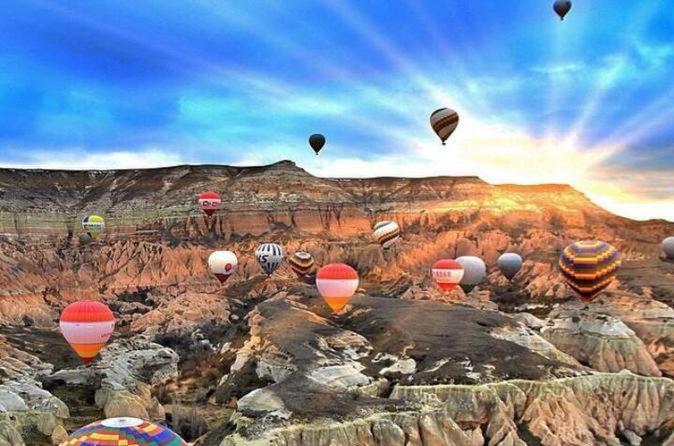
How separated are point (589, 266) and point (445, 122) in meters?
13.5

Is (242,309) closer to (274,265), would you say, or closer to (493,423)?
(274,265)

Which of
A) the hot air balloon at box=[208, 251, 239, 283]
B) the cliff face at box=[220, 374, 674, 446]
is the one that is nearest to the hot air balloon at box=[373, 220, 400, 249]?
the hot air balloon at box=[208, 251, 239, 283]

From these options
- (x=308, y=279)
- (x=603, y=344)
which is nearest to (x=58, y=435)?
(x=603, y=344)

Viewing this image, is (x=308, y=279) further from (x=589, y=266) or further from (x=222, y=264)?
(x=589, y=266)

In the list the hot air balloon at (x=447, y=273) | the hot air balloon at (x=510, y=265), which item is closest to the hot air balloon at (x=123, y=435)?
the hot air balloon at (x=447, y=273)

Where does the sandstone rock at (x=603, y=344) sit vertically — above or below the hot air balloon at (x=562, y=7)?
below

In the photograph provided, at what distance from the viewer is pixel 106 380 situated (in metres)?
43.8

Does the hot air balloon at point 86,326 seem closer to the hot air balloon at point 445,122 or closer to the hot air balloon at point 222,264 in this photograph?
the hot air balloon at point 445,122

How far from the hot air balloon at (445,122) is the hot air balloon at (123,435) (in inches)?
1381

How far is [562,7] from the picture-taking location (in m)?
50.1

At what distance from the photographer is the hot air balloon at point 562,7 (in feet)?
164

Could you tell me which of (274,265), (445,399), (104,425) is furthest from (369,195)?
(104,425)

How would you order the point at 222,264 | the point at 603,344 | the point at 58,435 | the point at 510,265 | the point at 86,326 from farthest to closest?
the point at 510,265 < the point at 222,264 < the point at 603,344 < the point at 86,326 < the point at 58,435

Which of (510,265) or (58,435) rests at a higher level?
(510,265)
